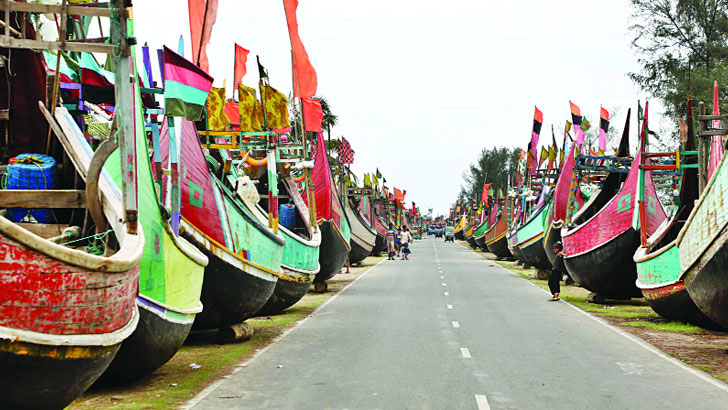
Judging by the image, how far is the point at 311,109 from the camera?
18.0m

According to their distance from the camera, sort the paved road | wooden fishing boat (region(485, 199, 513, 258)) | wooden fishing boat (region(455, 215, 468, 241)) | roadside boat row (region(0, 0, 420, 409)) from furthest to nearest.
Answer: wooden fishing boat (region(455, 215, 468, 241))
wooden fishing boat (region(485, 199, 513, 258))
the paved road
roadside boat row (region(0, 0, 420, 409))

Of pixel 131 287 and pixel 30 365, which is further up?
pixel 131 287

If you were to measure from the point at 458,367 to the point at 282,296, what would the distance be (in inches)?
263

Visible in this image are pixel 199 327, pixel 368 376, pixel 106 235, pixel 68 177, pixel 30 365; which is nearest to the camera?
pixel 30 365

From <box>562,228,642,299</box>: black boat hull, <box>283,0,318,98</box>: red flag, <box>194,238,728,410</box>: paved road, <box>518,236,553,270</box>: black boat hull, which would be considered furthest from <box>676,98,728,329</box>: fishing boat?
<box>518,236,553,270</box>: black boat hull

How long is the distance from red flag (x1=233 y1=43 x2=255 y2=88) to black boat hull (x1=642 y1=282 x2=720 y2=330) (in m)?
9.75

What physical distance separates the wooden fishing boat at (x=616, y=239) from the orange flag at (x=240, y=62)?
9.10m

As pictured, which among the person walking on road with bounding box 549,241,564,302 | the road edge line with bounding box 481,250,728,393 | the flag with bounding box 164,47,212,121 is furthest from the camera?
the person walking on road with bounding box 549,241,564,302

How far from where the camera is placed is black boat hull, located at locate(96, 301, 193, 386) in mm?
8195

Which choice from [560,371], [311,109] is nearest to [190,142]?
[560,371]

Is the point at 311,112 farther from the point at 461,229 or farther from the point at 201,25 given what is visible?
the point at 461,229

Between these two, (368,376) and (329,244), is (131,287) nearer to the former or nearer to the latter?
(368,376)

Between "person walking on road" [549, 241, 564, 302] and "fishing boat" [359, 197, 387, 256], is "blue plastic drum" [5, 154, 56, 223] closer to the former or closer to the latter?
"person walking on road" [549, 241, 564, 302]

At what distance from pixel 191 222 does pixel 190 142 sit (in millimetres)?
1178
